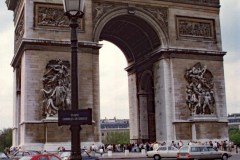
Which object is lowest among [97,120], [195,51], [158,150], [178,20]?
[158,150]

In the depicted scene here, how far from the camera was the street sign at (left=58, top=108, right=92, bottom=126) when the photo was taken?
840 centimetres

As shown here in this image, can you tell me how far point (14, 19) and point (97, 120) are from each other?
15805mm

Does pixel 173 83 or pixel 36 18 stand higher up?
Answer: pixel 36 18

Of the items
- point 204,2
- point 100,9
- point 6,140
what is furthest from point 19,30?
point 6,140

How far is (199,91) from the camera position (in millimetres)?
34375

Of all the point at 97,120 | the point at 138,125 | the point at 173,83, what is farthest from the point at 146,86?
the point at 97,120

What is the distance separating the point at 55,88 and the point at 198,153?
1173 cm

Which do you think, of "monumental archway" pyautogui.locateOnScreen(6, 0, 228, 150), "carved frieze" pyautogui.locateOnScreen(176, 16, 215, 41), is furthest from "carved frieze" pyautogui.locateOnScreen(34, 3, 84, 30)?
"carved frieze" pyautogui.locateOnScreen(176, 16, 215, 41)

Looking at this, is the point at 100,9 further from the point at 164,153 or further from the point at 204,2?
the point at 164,153

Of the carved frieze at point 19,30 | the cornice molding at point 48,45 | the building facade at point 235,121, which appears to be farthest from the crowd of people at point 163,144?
the building facade at point 235,121

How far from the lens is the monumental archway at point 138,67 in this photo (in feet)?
98.0

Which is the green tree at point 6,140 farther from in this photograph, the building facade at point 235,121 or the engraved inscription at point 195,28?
the building facade at point 235,121

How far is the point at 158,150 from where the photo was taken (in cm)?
2880

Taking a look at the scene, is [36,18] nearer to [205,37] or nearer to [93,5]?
[93,5]
